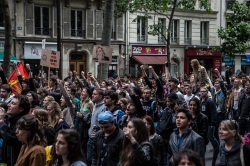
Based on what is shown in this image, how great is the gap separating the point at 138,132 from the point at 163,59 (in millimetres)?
29465

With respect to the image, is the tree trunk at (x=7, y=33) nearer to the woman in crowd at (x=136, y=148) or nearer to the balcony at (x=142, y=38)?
the woman in crowd at (x=136, y=148)

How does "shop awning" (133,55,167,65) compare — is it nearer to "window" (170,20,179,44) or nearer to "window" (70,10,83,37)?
"window" (170,20,179,44)

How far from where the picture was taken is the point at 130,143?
5227 millimetres

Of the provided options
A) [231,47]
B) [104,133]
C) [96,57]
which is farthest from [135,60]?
[104,133]

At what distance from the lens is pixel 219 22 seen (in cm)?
3922

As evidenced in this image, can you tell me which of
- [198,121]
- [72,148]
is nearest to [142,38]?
[198,121]

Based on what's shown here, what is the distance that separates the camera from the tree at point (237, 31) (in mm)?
29141

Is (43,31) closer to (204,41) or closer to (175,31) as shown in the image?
(175,31)

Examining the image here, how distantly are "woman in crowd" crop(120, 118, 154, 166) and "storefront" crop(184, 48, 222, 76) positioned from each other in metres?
31.1

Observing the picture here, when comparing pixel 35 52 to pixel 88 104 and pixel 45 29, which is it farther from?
pixel 88 104

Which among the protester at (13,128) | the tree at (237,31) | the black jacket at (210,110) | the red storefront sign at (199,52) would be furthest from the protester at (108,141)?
the red storefront sign at (199,52)

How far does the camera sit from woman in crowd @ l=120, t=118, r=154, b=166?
516 cm

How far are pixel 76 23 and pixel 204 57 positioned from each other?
41.8ft

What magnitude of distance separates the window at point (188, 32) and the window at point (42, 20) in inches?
485
